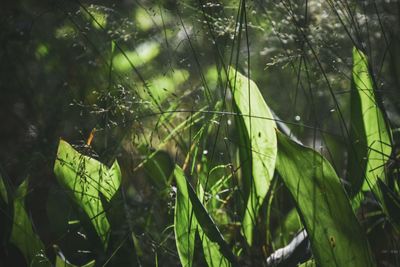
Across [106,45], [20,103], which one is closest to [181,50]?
[106,45]

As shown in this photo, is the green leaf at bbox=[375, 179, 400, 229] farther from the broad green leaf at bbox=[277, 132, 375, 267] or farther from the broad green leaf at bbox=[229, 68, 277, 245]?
the broad green leaf at bbox=[229, 68, 277, 245]

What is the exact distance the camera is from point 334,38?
1.24 m

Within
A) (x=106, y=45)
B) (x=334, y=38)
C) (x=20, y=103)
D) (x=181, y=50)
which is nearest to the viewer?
(x=334, y=38)

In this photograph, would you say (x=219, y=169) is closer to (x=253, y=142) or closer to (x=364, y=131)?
(x=253, y=142)

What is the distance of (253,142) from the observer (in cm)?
113

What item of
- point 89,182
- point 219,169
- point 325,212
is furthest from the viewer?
point 219,169

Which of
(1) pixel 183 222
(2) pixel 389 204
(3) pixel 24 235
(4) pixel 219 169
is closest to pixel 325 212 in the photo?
(2) pixel 389 204

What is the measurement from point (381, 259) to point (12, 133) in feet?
4.17

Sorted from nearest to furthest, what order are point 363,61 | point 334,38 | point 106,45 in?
point 363,61 → point 334,38 → point 106,45

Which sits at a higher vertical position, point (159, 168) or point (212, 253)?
point (159, 168)

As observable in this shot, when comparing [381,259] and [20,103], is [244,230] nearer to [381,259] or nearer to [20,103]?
[381,259]

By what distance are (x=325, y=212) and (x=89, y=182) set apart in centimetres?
43

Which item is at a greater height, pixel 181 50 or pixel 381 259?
pixel 181 50

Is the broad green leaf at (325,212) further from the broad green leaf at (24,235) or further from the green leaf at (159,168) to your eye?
the broad green leaf at (24,235)
